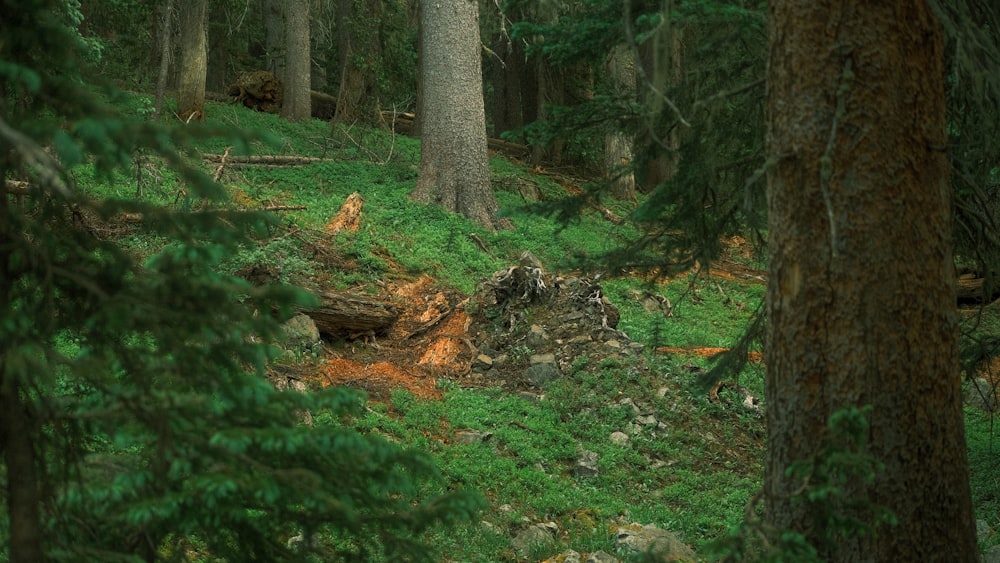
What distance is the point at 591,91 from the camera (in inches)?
989

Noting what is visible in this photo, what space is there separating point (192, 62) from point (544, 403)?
12404 mm

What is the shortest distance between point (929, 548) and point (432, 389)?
682 cm

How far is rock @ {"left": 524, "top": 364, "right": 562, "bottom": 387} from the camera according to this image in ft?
36.2

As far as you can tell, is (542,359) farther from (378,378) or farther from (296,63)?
(296,63)

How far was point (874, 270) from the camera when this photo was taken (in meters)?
4.33

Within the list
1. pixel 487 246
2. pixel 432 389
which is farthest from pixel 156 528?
pixel 487 246

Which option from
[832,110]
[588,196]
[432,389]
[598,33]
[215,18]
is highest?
[215,18]

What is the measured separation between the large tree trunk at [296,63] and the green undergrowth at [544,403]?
584 centimetres

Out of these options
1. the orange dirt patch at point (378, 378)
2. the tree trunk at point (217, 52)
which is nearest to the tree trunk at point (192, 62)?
the tree trunk at point (217, 52)

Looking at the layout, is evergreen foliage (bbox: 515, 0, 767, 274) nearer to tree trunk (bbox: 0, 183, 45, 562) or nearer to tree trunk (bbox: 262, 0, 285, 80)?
tree trunk (bbox: 0, 183, 45, 562)

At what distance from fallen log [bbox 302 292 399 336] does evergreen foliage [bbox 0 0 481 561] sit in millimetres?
7597

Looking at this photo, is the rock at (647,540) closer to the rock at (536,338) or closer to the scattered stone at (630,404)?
the scattered stone at (630,404)

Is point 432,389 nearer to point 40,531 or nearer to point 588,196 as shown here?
point 588,196

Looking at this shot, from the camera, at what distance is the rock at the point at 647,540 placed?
736 cm
